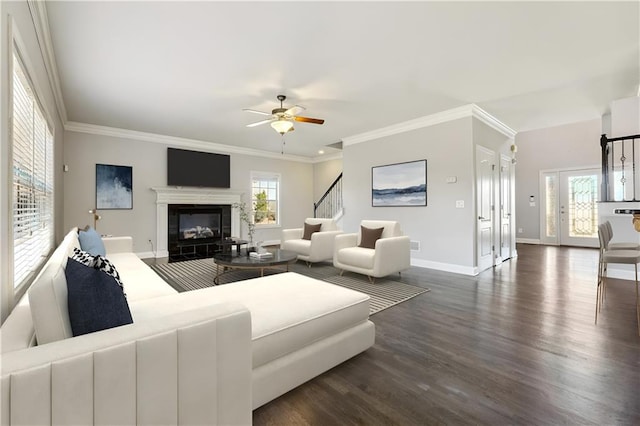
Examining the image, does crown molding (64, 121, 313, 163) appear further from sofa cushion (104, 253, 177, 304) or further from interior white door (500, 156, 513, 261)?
interior white door (500, 156, 513, 261)

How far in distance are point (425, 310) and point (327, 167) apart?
635 centimetres

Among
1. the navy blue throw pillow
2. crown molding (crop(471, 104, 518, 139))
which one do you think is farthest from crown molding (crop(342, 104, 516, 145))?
the navy blue throw pillow

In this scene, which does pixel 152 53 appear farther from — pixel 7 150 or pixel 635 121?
pixel 635 121

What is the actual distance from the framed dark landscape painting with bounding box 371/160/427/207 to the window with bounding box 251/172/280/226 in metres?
3.28

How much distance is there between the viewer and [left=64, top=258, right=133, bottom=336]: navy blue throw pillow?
1033 mm

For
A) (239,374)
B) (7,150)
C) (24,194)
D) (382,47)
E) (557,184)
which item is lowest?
(239,374)

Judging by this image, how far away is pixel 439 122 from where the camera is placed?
4.96 metres

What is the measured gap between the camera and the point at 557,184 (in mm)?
7980

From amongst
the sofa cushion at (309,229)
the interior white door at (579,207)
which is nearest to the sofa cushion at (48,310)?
the sofa cushion at (309,229)

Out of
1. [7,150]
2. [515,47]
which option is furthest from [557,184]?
[7,150]

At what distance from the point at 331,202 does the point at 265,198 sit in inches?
73.5

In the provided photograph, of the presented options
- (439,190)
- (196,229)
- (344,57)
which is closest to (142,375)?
(344,57)

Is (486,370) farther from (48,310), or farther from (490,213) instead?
(490,213)

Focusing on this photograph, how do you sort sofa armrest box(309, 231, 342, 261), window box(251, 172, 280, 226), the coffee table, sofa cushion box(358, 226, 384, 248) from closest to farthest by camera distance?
the coffee table, sofa cushion box(358, 226, 384, 248), sofa armrest box(309, 231, 342, 261), window box(251, 172, 280, 226)
